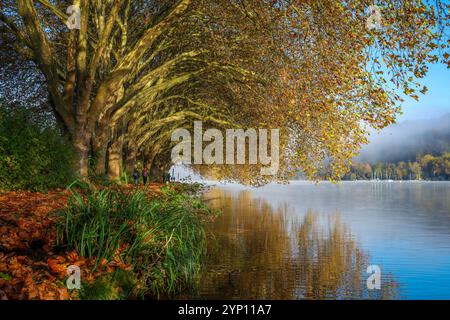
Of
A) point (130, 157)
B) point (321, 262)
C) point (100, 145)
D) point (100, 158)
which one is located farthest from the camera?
point (130, 157)

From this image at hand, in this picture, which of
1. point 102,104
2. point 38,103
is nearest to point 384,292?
point 102,104

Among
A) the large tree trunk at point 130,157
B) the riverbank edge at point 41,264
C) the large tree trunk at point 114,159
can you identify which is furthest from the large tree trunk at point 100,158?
the riverbank edge at point 41,264

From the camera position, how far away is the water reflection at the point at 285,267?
10.6m

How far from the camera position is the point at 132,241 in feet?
33.8

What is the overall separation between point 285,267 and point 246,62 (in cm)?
1240

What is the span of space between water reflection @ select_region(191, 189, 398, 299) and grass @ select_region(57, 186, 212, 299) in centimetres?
73

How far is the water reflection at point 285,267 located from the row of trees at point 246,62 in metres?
4.34

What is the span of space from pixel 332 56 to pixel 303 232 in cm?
987

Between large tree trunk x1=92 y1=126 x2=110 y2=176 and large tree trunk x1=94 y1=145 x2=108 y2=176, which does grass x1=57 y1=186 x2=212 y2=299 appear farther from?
large tree trunk x1=94 y1=145 x2=108 y2=176

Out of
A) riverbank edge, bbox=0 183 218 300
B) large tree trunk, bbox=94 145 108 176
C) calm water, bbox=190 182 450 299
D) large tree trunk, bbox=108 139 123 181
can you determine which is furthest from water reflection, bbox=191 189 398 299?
large tree trunk, bbox=108 139 123 181

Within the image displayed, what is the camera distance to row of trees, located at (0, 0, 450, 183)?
14242 millimetres

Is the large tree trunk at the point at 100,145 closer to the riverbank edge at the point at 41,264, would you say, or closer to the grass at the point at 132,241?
the riverbank edge at the point at 41,264

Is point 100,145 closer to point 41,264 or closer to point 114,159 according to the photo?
point 114,159

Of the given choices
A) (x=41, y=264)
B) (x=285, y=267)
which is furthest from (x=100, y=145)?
(x=41, y=264)
